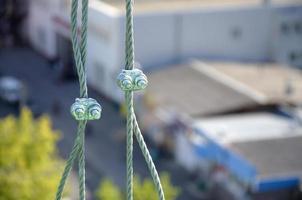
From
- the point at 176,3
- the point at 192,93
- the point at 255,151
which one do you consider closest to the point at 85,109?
the point at 255,151

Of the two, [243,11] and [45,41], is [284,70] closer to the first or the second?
[243,11]

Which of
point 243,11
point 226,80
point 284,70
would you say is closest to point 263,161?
point 226,80

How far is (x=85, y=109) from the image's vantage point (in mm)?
3730

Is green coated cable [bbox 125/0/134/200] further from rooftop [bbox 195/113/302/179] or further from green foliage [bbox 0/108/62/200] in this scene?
rooftop [bbox 195/113/302/179]

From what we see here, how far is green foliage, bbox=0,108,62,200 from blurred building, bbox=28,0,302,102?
8.96 meters

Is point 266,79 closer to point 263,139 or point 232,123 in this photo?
point 232,123

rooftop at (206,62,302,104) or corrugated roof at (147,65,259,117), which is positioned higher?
rooftop at (206,62,302,104)

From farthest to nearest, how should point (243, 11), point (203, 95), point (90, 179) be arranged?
point (243, 11)
point (203, 95)
point (90, 179)

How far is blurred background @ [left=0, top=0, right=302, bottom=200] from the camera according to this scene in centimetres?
1446

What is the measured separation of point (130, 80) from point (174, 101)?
15922 millimetres

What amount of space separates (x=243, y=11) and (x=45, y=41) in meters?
A: 9.20

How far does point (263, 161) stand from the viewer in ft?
49.0

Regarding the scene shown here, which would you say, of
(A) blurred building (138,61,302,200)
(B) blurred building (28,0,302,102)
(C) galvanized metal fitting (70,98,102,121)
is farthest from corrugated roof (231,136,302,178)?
(C) galvanized metal fitting (70,98,102,121)

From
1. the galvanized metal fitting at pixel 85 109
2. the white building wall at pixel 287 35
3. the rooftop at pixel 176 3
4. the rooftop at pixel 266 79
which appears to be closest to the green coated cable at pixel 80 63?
the galvanized metal fitting at pixel 85 109
